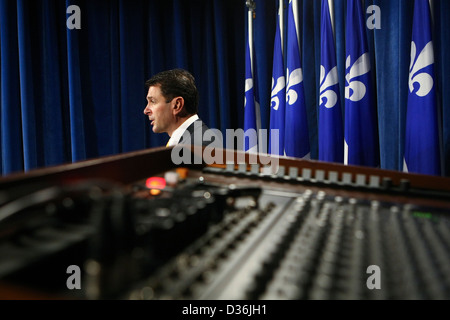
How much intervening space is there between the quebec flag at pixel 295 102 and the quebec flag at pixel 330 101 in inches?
9.9

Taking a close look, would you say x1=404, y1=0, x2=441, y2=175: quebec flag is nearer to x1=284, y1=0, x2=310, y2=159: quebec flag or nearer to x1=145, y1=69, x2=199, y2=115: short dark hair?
x1=284, y1=0, x2=310, y2=159: quebec flag

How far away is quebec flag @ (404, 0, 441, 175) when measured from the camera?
77.2 inches

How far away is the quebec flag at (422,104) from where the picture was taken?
6.43ft

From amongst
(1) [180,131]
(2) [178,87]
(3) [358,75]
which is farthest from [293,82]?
(1) [180,131]

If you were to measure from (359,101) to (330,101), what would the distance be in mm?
215

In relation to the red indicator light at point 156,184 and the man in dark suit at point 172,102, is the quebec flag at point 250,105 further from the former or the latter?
the red indicator light at point 156,184

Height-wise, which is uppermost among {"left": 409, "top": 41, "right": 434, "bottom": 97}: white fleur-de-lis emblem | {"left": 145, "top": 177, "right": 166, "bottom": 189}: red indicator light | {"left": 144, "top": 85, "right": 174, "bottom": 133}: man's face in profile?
{"left": 409, "top": 41, "right": 434, "bottom": 97}: white fleur-de-lis emblem

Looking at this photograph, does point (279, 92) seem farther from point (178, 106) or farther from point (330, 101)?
point (178, 106)

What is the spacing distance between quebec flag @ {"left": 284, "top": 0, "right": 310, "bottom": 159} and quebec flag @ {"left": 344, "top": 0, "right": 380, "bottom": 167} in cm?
46

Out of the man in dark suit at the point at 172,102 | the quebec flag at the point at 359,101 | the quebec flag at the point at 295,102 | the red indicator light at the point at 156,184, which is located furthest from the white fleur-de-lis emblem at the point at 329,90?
the red indicator light at the point at 156,184

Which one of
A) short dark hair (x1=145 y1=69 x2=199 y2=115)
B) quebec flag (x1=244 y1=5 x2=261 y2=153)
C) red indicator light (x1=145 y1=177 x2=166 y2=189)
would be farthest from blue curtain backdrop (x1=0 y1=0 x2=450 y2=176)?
red indicator light (x1=145 y1=177 x2=166 y2=189)

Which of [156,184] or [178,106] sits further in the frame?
[178,106]

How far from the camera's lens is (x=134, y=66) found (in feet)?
11.7

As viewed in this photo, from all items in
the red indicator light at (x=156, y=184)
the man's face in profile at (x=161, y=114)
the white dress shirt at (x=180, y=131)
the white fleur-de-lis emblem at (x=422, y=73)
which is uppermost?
the white fleur-de-lis emblem at (x=422, y=73)
